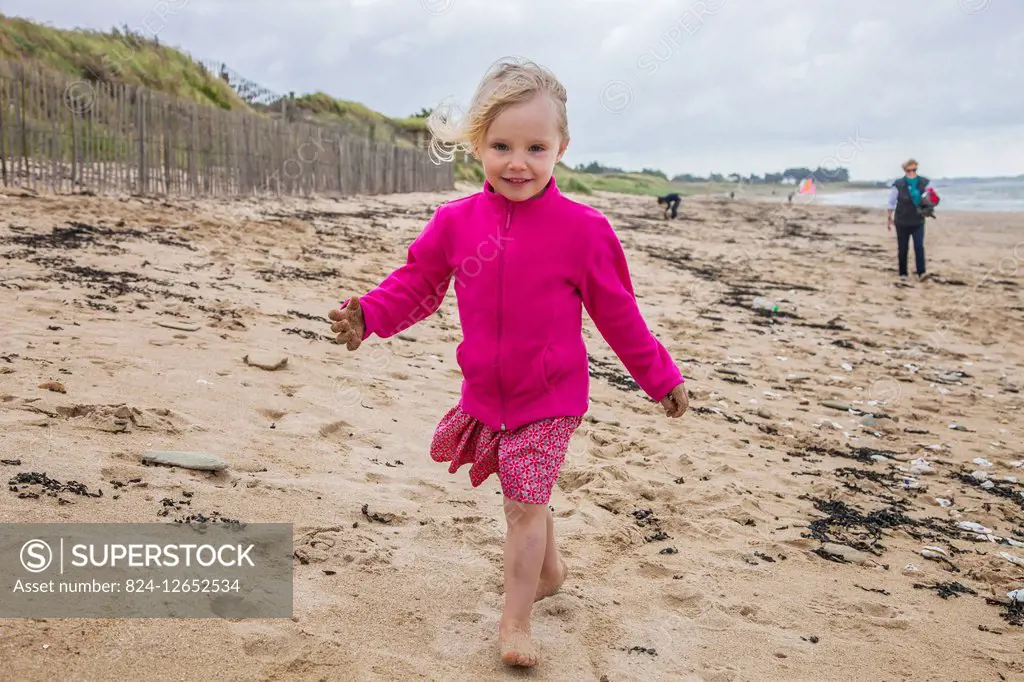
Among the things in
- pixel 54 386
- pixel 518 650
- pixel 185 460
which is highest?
pixel 54 386

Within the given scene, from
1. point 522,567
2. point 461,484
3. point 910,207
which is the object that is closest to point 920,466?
point 461,484

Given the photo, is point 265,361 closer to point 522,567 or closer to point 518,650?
point 522,567

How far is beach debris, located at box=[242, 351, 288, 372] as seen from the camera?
4383mm

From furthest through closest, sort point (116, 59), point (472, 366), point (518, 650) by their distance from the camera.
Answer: point (116, 59) → point (472, 366) → point (518, 650)

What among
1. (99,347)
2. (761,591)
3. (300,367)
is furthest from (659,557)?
(99,347)

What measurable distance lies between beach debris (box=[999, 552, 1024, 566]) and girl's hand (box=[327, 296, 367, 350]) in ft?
8.91

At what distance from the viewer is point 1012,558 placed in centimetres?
335

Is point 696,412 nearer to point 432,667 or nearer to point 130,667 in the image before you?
point 432,667

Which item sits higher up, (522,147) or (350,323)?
(522,147)

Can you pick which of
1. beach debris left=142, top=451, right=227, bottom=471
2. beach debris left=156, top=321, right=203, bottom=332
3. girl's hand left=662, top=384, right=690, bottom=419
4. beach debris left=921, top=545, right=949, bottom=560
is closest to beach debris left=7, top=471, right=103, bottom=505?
beach debris left=142, top=451, right=227, bottom=471

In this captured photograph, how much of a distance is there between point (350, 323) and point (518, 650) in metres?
1.02

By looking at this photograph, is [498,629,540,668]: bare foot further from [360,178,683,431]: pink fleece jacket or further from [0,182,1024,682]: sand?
[360,178,683,431]: pink fleece jacket

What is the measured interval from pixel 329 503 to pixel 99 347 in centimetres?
188

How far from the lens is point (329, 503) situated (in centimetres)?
301
